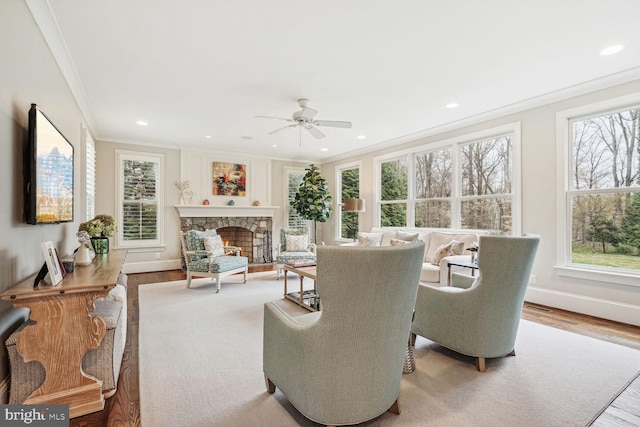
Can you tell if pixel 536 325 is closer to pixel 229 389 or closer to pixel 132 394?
pixel 229 389

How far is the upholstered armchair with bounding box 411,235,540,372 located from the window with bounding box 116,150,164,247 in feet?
18.8

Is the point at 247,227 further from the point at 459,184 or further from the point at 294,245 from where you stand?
the point at 459,184

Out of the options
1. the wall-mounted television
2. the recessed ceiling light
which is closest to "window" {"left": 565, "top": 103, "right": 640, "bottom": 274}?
the recessed ceiling light

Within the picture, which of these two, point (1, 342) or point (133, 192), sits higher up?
point (133, 192)

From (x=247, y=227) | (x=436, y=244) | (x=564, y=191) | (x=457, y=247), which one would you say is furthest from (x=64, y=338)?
(x=247, y=227)

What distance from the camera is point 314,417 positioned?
1575mm

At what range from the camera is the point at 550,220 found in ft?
12.7

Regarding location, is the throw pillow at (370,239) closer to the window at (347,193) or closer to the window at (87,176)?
Answer: the window at (347,193)

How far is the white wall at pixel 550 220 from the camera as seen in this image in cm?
337

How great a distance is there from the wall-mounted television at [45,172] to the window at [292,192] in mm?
5203

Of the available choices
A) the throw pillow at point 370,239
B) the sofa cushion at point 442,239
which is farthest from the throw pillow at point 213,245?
the sofa cushion at point 442,239

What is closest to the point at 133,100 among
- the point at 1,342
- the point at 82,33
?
the point at 82,33

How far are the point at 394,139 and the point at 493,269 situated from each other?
4141mm

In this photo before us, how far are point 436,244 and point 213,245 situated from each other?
345 cm
